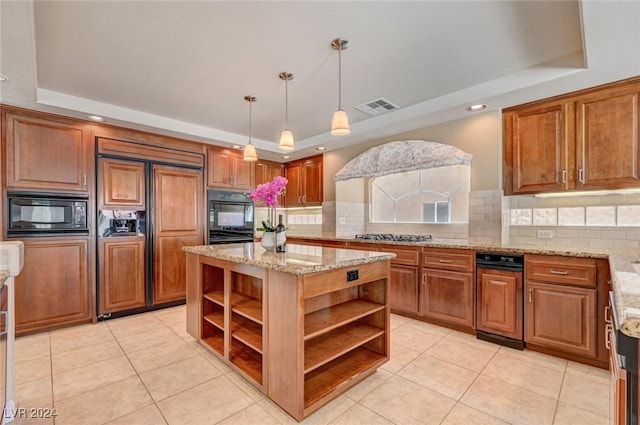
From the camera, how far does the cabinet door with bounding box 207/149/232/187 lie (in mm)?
4387

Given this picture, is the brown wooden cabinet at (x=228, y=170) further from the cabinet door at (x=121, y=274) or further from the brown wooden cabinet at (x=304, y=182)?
the cabinet door at (x=121, y=274)

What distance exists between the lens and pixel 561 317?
8.15 ft

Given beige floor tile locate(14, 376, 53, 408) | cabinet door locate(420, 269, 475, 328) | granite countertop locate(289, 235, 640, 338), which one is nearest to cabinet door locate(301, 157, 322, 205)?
granite countertop locate(289, 235, 640, 338)

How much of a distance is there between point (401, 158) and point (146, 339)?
11.6ft

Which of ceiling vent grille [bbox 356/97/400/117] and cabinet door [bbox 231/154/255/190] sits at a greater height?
ceiling vent grille [bbox 356/97/400/117]

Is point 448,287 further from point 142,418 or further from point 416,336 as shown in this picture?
point 142,418

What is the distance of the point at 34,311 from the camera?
3053 mm

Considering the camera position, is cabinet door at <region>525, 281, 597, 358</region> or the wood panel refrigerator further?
the wood panel refrigerator

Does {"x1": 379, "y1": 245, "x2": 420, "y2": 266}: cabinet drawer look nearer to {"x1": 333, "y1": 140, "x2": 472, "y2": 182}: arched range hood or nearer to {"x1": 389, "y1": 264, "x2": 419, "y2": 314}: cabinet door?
{"x1": 389, "y1": 264, "x2": 419, "y2": 314}: cabinet door

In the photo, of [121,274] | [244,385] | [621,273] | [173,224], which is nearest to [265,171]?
[173,224]

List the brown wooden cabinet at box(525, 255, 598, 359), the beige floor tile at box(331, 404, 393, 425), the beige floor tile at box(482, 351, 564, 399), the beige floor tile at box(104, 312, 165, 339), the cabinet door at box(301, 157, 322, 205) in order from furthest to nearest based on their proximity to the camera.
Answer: the cabinet door at box(301, 157, 322, 205) → the beige floor tile at box(104, 312, 165, 339) → the brown wooden cabinet at box(525, 255, 598, 359) → the beige floor tile at box(482, 351, 564, 399) → the beige floor tile at box(331, 404, 393, 425)

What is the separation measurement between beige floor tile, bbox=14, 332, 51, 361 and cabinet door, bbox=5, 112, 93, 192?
154 centimetres

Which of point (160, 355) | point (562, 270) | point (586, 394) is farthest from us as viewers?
point (160, 355)

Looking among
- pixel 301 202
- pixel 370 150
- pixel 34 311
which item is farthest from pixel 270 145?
pixel 34 311
